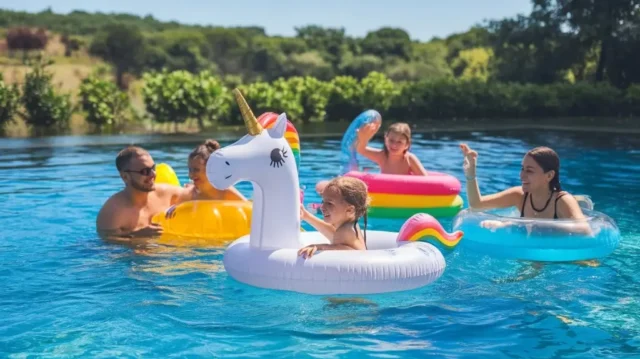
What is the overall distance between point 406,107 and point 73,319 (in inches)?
668

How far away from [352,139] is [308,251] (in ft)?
11.6

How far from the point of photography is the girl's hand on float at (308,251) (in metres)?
4.49

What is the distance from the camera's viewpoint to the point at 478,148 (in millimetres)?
14000

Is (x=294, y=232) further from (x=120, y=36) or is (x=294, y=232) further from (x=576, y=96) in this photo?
(x=120, y=36)

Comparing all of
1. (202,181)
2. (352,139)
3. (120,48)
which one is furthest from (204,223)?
(120,48)

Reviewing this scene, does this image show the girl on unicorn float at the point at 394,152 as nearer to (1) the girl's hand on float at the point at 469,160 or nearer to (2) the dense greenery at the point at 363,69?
(1) the girl's hand on float at the point at 469,160

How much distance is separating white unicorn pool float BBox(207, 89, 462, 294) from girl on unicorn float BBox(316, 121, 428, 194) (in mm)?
2950

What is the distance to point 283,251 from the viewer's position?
4605mm

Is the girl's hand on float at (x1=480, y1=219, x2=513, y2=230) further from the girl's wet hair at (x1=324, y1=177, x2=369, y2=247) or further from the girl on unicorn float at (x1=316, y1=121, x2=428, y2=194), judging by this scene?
the girl on unicorn float at (x1=316, y1=121, x2=428, y2=194)

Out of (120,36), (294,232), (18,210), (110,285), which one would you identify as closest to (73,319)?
(110,285)

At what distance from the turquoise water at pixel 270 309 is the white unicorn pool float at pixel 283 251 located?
0.13 m

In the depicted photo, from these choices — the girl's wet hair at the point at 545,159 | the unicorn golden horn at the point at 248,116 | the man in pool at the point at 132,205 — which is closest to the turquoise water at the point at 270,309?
the man in pool at the point at 132,205

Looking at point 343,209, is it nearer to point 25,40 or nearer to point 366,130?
point 366,130

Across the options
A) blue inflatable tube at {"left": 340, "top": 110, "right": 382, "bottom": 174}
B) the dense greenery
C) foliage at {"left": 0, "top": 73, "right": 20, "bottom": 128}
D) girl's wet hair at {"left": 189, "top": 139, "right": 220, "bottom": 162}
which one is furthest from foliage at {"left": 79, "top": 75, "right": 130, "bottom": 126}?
girl's wet hair at {"left": 189, "top": 139, "right": 220, "bottom": 162}
